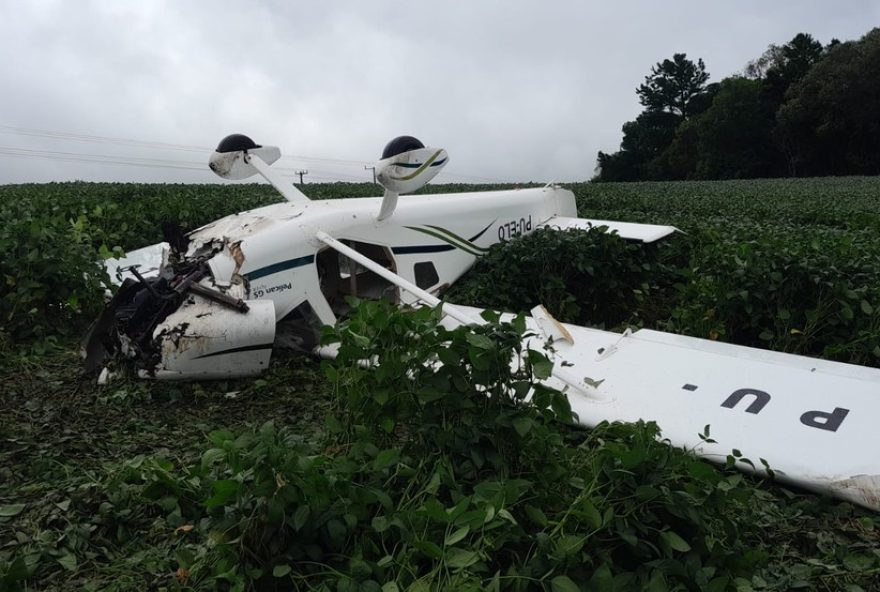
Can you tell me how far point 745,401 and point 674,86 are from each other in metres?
85.2

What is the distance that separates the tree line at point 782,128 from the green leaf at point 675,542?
57.1m

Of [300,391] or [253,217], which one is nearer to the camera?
[300,391]

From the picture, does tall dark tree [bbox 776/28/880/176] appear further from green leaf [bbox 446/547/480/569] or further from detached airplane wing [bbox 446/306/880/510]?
green leaf [bbox 446/547/480/569]

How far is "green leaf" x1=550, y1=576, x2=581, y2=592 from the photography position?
173 cm

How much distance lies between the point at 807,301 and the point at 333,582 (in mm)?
4552

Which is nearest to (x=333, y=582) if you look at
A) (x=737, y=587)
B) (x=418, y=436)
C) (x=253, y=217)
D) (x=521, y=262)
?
(x=418, y=436)

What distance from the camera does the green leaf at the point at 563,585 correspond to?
1.73 meters

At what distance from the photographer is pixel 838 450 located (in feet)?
10.3

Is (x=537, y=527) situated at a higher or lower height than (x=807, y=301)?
lower

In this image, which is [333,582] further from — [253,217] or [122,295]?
[253,217]

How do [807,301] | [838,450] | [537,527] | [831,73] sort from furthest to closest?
[831,73] < [807,301] < [838,450] < [537,527]

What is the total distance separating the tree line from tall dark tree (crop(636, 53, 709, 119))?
165 inches

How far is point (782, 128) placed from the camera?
53094 mm

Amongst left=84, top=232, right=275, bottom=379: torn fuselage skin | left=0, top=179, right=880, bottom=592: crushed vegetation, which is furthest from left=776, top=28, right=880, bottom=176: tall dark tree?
left=0, top=179, right=880, bottom=592: crushed vegetation
